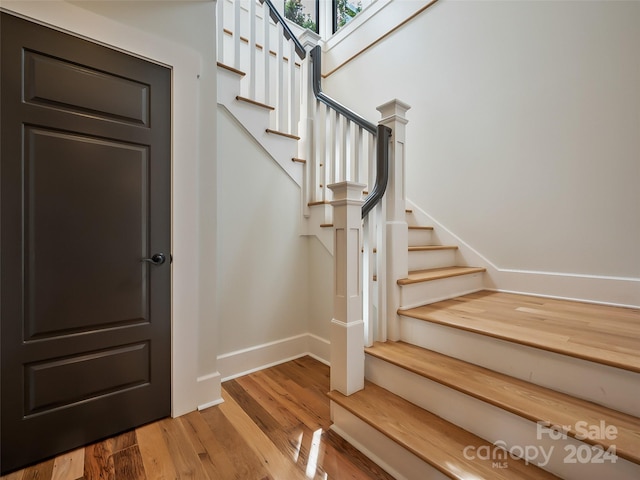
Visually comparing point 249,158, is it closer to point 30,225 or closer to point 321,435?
point 30,225

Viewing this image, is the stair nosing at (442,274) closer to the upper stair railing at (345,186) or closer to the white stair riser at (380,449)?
the upper stair railing at (345,186)

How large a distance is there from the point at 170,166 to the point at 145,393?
3.96 ft

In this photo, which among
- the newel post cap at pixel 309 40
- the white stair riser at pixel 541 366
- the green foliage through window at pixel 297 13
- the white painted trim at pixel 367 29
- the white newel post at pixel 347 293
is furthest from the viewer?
the green foliage through window at pixel 297 13

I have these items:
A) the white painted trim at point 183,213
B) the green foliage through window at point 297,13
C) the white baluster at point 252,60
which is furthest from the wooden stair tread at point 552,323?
the green foliage through window at point 297,13

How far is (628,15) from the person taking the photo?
170 cm

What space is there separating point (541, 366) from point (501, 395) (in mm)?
226

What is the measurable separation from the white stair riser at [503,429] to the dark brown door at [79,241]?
1.27 metres

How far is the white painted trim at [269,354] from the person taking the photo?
2047 millimetres

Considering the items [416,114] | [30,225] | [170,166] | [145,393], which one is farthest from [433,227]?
[30,225]

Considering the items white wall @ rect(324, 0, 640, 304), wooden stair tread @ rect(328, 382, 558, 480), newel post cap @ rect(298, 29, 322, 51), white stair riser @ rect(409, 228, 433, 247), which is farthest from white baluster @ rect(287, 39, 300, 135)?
wooden stair tread @ rect(328, 382, 558, 480)

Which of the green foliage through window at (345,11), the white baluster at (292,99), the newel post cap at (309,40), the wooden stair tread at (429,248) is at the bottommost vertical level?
the wooden stair tread at (429,248)

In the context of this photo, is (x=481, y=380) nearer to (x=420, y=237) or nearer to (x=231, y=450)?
(x=231, y=450)

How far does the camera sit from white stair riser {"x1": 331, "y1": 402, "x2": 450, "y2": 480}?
43.1 inches

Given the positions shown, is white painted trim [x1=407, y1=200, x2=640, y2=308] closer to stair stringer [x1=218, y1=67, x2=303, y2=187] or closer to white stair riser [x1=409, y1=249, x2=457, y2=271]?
white stair riser [x1=409, y1=249, x2=457, y2=271]
